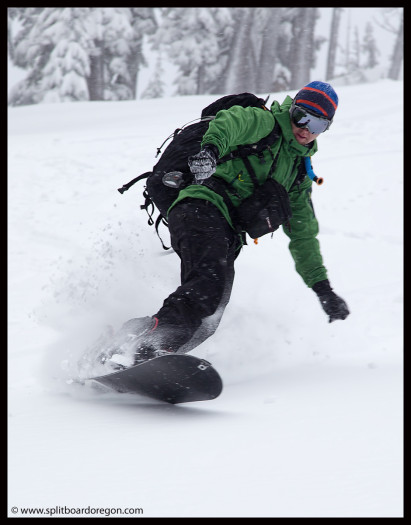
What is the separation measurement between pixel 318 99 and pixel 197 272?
1.37m

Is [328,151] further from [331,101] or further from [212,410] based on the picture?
[212,410]

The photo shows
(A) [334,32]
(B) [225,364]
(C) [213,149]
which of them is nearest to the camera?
(C) [213,149]

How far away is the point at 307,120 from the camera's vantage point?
3.95 metres

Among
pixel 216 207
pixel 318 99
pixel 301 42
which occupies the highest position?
pixel 301 42

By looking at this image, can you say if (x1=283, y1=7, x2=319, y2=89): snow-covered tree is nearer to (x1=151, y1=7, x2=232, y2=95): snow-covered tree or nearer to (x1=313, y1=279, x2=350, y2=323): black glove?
(x1=151, y1=7, x2=232, y2=95): snow-covered tree

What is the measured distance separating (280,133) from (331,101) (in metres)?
0.39

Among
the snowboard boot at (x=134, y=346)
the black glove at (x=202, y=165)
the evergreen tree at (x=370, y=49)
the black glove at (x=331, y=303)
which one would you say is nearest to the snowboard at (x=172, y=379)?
the snowboard boot at (x=134, y=346)

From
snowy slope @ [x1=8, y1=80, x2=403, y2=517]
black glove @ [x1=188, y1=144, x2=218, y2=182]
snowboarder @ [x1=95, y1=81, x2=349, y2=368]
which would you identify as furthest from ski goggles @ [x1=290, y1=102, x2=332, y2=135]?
snowy slope @ [x1=8, y1=80, x2=403, y2=517]

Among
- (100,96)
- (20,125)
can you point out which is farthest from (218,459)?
(100,96)

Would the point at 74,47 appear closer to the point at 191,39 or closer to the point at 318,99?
the point at 191,39

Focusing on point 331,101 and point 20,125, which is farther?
point 20,125

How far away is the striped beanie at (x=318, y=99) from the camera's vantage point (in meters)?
3.96

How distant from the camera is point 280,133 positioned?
401 cm

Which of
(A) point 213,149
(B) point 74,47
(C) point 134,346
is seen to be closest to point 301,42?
(B) point 74,47
